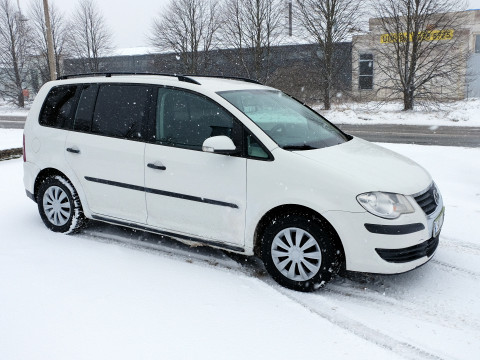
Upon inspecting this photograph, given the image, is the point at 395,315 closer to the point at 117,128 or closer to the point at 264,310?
the point at 264,310

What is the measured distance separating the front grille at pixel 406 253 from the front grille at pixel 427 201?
0.26m

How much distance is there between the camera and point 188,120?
13.5 feet

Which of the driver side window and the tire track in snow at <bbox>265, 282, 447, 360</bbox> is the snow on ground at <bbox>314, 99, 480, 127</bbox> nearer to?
the driver side window

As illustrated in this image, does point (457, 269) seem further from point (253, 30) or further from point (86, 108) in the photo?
point (253, 30)

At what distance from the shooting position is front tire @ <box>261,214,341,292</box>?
3506 millimetres

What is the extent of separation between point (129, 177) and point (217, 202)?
102cm

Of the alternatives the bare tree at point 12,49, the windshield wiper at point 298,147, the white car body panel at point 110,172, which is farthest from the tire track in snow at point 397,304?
the bare tree at point 12,49

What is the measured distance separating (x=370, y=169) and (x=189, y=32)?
33244 mm

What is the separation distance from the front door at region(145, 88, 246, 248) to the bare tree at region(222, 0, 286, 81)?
26.7 metres

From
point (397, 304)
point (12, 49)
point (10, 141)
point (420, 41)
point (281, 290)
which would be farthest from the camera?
point (12, 49)

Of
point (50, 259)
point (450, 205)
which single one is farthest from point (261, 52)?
point (50, 259)

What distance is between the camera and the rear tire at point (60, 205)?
4875mm

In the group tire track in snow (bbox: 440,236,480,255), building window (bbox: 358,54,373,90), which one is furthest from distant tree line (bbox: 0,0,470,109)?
tire track in snow (bbox: 440,236,480,255)

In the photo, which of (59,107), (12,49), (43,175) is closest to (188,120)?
(59,107)
